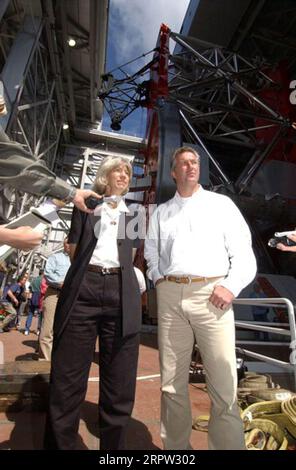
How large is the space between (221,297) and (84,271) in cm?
83

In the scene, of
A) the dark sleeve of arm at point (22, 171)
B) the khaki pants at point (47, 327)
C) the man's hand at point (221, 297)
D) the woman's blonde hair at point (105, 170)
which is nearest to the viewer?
the dark sleeve of arm at point (22, 171)

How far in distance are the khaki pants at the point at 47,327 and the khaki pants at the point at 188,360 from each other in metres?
2.82

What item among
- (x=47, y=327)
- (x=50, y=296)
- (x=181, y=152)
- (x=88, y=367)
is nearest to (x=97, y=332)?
(x=88, y=367)

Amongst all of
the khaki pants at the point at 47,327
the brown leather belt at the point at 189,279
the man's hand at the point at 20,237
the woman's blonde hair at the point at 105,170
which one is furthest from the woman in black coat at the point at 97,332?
the khaki pants at the point at 47,327

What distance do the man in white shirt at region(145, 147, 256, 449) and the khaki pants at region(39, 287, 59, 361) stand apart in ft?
9.16

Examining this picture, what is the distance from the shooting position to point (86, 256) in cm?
185

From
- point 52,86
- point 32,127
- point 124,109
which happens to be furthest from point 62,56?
point 124,109

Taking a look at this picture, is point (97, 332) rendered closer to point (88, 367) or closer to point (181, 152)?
point (88, 367)

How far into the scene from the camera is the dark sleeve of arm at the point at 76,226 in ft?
6.43

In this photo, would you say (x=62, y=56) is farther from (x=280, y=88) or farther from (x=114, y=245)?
(x=114, y=245)

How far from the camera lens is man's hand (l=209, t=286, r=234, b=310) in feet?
5.79

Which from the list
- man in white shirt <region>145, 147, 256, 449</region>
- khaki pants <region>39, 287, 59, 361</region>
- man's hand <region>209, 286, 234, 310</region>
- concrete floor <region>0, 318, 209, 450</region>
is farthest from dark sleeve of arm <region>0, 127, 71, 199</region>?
khaki pants <region>39, 287, 59, 361</region>

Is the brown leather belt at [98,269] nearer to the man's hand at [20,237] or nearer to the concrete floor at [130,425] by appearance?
the man's hand at [20,237]

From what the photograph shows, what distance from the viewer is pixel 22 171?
1681 mm
